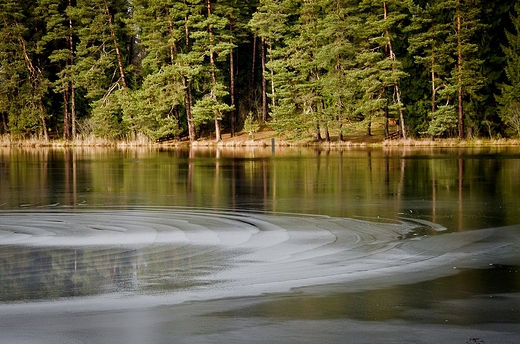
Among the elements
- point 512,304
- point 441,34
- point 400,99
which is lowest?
point 512,304

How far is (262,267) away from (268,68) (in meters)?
50.1

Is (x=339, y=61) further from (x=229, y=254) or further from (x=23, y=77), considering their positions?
(x=229, y=254)

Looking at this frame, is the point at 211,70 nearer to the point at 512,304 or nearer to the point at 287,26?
the point at 287,26

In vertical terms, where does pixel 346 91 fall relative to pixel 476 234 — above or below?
above

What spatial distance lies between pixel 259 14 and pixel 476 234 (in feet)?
160

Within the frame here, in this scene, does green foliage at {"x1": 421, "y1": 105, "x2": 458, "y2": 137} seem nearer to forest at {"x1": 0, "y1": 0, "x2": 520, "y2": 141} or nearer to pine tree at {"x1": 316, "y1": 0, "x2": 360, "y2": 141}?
forest at {"x1": 0, "y1": 0, "x2": 520, "y2": 141}

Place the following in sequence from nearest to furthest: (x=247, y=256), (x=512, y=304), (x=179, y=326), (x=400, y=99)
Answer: (x=179, y=326) → (x=512, y=304) → (x=247, y=256) → (x=400, y=99)

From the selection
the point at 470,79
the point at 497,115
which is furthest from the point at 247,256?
the point at 497,115

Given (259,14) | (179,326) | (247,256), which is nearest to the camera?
(179,326)

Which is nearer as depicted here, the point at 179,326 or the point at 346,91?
the point at 179,326

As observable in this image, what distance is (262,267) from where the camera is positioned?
28.6 feet

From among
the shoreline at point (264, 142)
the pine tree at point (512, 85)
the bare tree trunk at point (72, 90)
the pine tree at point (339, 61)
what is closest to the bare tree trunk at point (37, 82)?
the shoreline at point (264, 142)

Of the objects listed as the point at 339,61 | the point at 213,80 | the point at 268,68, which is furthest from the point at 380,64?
the point at 213,80

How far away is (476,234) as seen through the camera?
11219 mm
